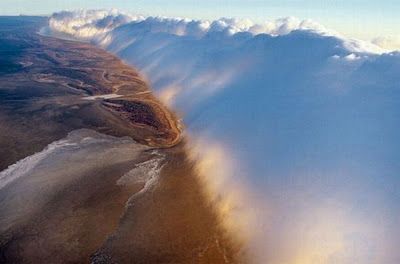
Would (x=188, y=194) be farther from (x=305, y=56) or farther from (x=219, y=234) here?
(x=305, y=56)

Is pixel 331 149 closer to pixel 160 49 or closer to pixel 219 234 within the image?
pixel 219 234

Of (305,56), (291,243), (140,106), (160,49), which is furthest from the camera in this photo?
(160,49)

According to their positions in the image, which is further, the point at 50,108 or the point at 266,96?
the point at 50,108

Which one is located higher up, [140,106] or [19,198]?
[19,198]

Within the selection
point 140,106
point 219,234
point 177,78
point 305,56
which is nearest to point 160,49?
point 177,78

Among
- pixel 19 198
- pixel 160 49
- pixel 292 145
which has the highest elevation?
pixel 292 145

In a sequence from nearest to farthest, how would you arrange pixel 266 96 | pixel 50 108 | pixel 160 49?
1. pixel 266 96
2. pixel 50 108
3. pixel 160 49
